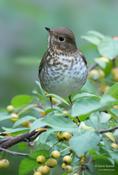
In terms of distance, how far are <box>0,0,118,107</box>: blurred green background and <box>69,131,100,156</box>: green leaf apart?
3.27 meters

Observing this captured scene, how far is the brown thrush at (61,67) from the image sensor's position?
474 cm

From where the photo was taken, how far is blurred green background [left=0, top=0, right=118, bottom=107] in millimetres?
6477

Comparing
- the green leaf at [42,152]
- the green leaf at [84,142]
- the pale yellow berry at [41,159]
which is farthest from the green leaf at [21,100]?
the green leaf at [84,142]

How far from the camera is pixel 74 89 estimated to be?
474cm

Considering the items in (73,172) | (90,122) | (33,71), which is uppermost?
(33,71)

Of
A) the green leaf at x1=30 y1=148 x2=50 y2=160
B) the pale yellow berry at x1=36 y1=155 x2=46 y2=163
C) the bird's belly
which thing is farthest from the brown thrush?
the pale yellow berry at x1=36 y1=155 x2=46 y2=163

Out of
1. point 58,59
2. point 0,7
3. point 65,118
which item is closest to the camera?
point 65,118

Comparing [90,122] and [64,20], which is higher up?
[64,20]

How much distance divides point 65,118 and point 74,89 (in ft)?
5.70

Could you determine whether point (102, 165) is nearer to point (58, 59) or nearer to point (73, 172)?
point (73, 172)

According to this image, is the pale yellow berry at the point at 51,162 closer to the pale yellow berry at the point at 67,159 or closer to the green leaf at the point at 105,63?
the pale yellow berry at the point at 67,159

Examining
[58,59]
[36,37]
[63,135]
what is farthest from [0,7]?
[63,135]

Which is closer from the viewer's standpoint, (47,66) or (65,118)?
(65,118)

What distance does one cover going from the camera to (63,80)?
15.7 ft
